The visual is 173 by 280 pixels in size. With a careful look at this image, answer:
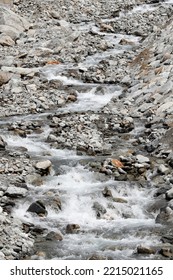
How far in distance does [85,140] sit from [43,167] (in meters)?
2.28

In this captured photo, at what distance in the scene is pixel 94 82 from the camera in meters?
20.8

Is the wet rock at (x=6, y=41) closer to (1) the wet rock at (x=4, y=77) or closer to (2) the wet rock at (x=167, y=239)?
(1) the wet rock at (x=4, y=77)

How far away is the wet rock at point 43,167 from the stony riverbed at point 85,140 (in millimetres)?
34

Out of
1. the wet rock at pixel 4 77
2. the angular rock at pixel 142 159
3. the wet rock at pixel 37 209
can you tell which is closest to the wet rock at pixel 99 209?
the wet rock at pixel 37 209

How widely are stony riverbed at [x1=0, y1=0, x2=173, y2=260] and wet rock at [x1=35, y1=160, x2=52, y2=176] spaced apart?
34mm

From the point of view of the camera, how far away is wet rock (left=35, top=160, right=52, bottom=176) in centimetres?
1331

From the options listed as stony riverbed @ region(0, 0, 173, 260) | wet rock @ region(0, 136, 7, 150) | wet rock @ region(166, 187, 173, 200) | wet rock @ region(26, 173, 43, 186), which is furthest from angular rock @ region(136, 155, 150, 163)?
wet rock @ region(0, 136, 7, 150)

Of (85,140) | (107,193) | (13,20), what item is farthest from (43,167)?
(13,20)

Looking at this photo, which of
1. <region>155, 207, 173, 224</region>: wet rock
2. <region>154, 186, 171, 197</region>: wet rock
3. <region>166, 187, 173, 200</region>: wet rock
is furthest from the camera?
<region>154, 186, 171, 197</region>: wet rock

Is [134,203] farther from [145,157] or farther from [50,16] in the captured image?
[50,16]

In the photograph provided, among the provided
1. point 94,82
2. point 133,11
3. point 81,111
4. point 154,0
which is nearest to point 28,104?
point 81,111

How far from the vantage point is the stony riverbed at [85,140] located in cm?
1073

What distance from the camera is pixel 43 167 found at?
13.4 meters

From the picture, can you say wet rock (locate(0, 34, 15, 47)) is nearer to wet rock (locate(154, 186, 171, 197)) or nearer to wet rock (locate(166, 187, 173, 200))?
wet rock (locate(154, 186, 171, 197))
